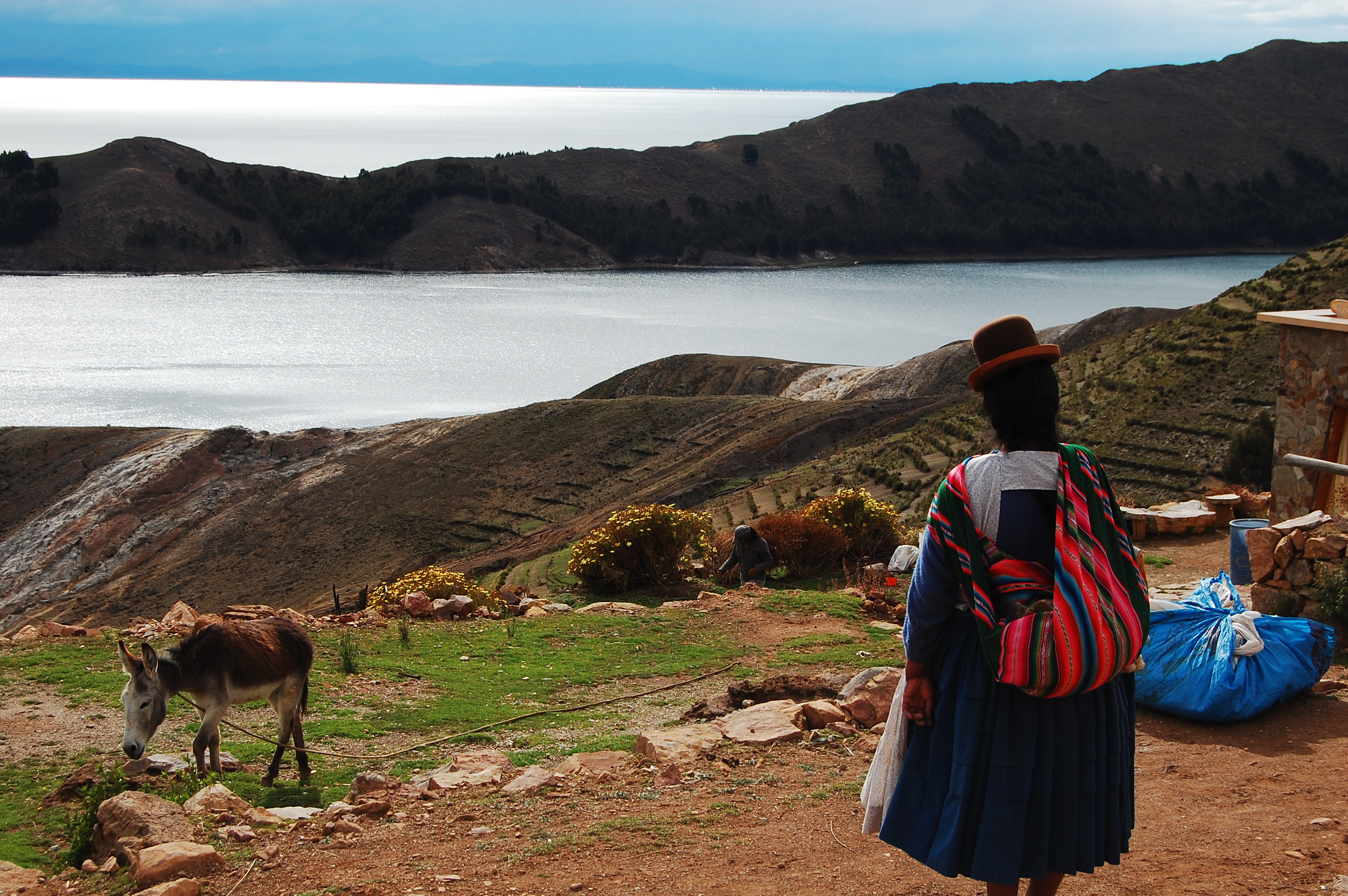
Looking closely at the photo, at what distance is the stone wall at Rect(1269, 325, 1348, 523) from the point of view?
34.8 feet

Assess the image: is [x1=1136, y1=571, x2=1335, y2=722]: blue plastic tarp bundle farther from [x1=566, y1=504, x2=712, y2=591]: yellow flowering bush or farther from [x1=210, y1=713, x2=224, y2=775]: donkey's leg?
[x1=566, y1=504, x2=712, y2=591]: yellow flowering bush

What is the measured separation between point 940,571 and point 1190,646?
13.7 ft

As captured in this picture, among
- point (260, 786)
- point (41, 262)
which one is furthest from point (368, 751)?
point (41, 262)

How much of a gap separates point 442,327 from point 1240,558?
196ft

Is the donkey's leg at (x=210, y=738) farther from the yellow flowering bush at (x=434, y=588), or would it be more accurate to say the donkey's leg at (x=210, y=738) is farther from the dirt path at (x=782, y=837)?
the yellow flowering bush at (x=434, y=588)

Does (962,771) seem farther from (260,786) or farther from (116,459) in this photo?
(116,459)

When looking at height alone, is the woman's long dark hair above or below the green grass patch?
above

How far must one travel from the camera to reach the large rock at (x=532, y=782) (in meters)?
5.50

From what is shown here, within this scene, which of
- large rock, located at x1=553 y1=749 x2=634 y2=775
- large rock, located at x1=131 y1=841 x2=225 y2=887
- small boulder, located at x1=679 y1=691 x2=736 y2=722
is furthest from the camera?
small boulder, located at x1=679 y1=691 x2=736 y2=722

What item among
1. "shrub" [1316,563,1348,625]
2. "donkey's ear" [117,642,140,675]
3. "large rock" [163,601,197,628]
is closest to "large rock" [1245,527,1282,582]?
"shrub" [1316,563,1348,625]

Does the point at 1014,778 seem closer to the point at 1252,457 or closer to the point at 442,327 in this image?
the point at 1252,457

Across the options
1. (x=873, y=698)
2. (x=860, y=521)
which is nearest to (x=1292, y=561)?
(x=873, y=698)

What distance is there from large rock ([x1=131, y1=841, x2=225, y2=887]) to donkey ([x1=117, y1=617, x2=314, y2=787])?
4.45 feet

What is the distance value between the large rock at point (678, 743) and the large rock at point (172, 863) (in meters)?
2.17
